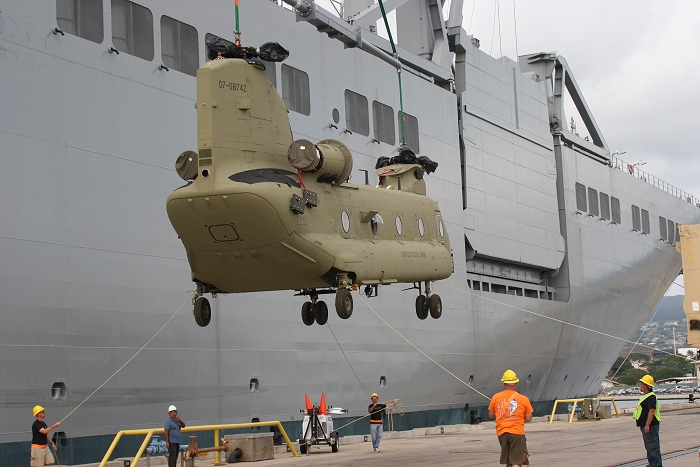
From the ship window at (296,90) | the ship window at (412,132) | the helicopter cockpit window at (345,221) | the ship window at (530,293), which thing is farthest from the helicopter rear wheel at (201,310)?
the ship window at (530,293)

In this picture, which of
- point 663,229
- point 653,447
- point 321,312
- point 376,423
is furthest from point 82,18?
point 663,229

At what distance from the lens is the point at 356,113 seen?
29.3 meters

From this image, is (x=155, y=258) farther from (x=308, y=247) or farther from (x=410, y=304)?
(x=410, y=304)

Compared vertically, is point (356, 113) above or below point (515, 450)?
above

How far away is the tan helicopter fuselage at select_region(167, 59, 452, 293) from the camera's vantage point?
1459 centimetres

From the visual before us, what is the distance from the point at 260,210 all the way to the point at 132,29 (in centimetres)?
931

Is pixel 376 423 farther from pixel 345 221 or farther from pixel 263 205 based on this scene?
pixel 263 205

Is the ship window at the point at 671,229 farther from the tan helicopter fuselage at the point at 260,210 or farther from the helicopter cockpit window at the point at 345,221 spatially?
the helicopter cockpit window at the point at 345,221

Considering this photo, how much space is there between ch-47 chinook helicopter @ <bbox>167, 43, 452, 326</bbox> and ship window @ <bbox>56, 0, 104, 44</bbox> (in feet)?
21.2

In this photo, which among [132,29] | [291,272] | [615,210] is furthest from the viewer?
[615,210]

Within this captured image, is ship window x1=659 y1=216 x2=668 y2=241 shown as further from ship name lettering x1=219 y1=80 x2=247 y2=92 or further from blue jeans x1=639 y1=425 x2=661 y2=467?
ship name lettering x1=219 y1=80 x2=247 y2=92

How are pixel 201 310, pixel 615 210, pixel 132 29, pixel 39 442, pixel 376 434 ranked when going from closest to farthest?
pixel 39 442
pixel 201 310
pixel 132 29
pixel 376 434
pixel 615 210

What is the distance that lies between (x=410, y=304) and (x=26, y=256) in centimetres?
1498

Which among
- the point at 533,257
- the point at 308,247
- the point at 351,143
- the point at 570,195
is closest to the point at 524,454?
the point at 308,247
